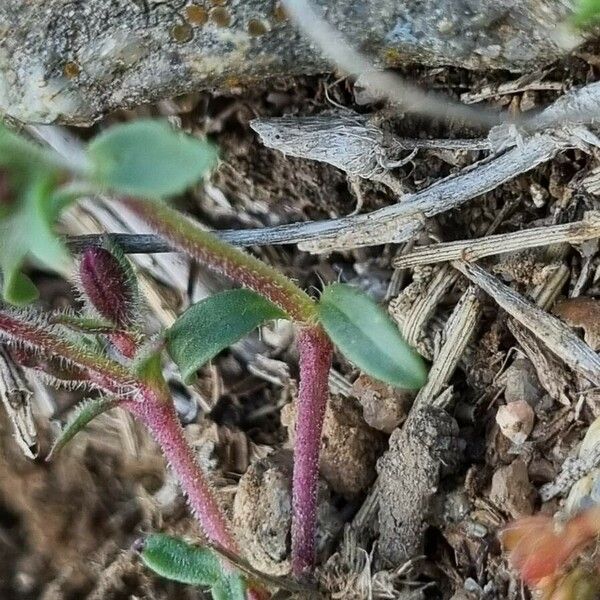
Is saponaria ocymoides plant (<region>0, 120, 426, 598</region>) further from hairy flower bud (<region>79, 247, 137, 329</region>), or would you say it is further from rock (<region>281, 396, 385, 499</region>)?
rock (<region>281, 396, 385, 499</region>)

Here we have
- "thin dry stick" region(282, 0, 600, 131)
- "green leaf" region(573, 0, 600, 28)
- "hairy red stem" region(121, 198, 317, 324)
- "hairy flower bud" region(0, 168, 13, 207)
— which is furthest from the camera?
"thin dry stick" region(282, 0, 600, 131)

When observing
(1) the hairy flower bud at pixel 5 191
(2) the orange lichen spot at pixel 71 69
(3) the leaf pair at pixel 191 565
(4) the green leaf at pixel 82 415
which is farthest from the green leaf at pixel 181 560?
(2) the orange lichen spot at pixel 71 69

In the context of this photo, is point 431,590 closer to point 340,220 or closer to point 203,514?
point 203,514

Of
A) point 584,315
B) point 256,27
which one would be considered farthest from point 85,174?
point 584,315

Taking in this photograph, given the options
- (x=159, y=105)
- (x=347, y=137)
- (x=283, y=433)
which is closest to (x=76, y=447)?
(x=283, y=433)

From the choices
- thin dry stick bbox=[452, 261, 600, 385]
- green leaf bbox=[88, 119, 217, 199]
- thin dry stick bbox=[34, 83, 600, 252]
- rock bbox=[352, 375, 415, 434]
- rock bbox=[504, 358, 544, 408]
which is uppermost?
green leaf bbox=[88, 119, 217, 199]

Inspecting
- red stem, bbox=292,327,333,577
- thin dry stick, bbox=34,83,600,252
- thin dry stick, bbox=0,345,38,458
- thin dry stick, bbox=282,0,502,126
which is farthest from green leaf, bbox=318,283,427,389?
thin dry stick, bbox=0,345,38,458

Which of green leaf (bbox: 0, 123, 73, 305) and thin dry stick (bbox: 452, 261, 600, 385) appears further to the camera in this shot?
thin dry stick (bbox: 452, 261, 600, 385)
